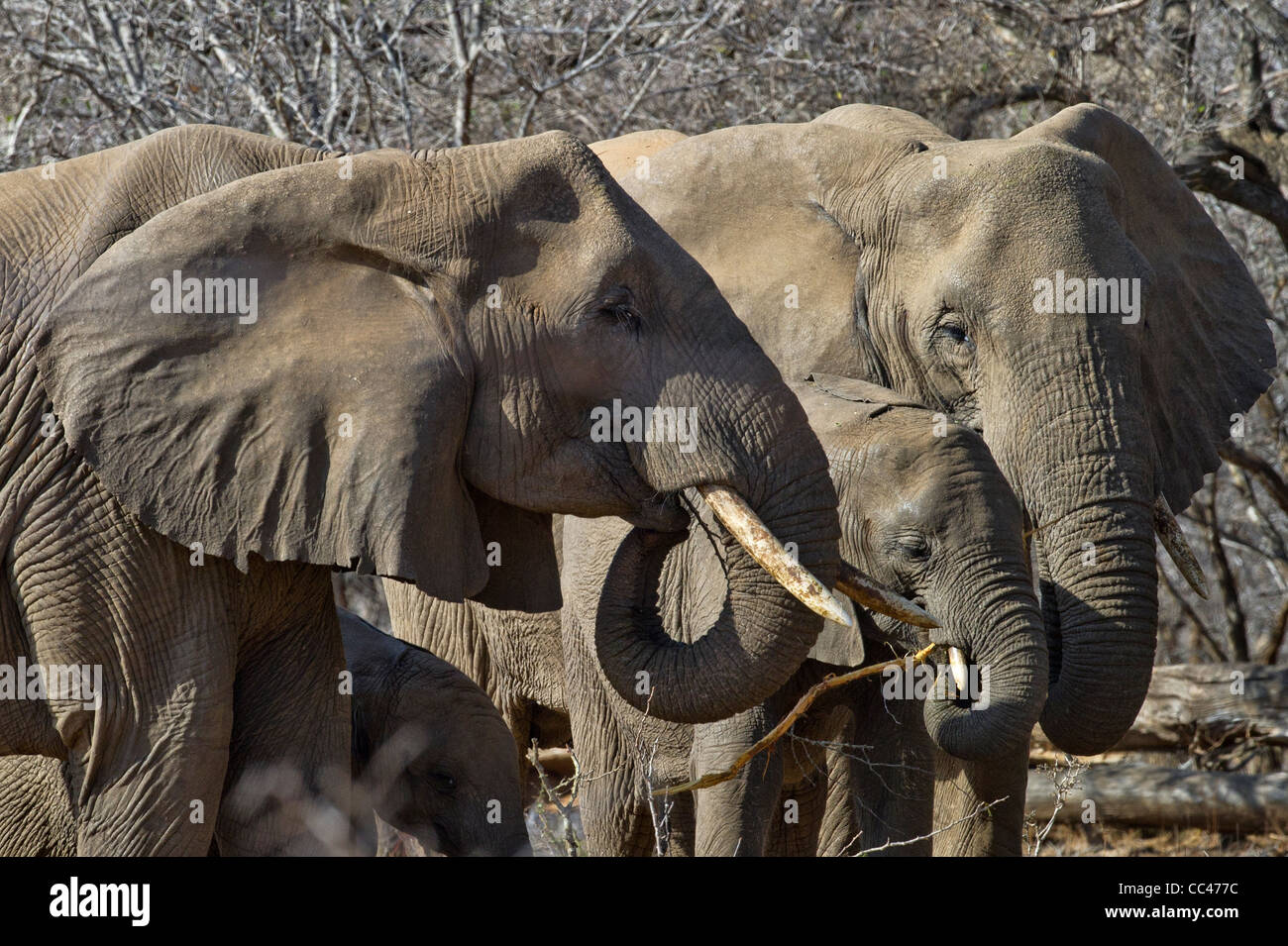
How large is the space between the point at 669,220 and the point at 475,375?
6.95ft

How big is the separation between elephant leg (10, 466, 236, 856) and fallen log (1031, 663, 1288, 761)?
579 centimetres

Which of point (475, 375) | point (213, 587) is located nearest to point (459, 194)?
point (475, 375)

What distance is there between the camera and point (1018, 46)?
10.3 m

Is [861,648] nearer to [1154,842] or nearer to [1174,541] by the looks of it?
[1174,541]

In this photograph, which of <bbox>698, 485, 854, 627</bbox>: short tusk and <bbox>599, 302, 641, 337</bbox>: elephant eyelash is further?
<bbox>599, 302, 641, 337</bbox>: elephant eyelash

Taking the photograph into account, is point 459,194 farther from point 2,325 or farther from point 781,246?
point 781,246

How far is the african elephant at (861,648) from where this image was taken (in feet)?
16.3

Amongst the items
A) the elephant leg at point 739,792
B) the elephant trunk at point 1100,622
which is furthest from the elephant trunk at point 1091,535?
the elephant leg at point 739,792

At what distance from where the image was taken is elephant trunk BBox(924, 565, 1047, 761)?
492 centimetres
